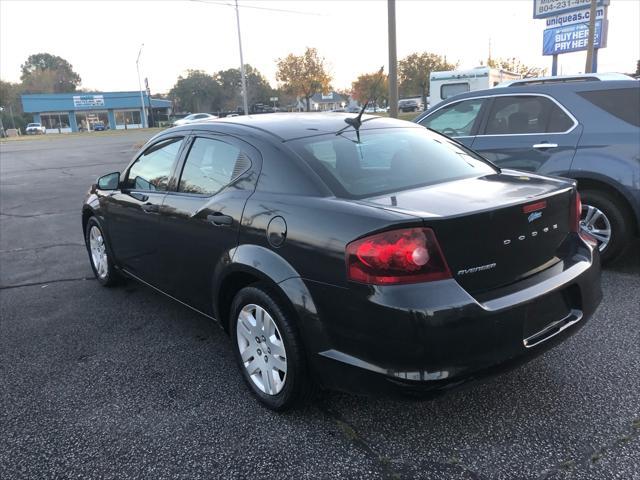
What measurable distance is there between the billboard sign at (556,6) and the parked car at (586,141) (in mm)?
18213

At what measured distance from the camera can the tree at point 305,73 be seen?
41.3 m

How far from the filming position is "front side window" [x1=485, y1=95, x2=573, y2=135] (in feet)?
17.0

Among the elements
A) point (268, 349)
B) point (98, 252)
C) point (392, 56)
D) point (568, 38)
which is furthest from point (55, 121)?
point (268, 349)

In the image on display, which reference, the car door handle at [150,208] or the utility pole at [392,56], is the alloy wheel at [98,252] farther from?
the utility pole at [392,56]

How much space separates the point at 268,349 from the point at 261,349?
80mm

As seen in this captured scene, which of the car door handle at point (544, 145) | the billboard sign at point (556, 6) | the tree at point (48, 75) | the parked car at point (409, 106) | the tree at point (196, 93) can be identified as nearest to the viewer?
the car door handle at point (544, 145)

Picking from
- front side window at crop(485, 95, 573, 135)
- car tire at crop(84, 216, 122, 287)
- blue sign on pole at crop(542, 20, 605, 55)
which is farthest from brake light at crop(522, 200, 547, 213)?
blue sign on pole at crop(542, 20, 605, 55)

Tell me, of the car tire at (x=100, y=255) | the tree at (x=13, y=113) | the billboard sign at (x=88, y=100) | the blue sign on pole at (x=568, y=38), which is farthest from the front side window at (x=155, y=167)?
the tree at (x=13, y=113)


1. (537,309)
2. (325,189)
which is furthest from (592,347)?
(325,189)

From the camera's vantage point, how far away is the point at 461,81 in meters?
18.3

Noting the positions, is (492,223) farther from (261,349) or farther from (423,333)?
(261,349)

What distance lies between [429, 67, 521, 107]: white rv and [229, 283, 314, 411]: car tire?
16079mm

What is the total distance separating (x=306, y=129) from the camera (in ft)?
10.8

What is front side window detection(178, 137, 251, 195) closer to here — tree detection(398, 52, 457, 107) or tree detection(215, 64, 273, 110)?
tree detection(398, 52, 457, 107)
